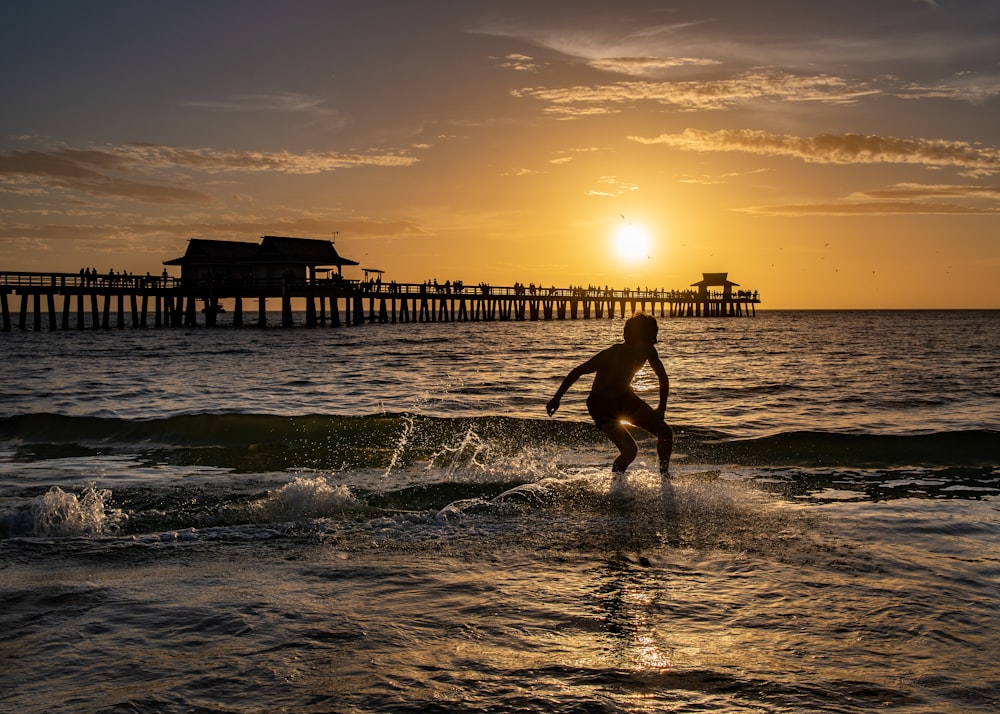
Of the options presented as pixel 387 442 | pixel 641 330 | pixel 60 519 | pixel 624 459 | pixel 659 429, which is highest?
pixel 641 330

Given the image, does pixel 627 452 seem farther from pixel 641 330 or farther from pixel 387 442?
pixel 387 442

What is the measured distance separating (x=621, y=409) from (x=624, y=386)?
23cm

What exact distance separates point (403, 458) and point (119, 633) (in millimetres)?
6123

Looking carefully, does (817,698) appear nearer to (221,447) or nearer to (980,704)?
(980,704)

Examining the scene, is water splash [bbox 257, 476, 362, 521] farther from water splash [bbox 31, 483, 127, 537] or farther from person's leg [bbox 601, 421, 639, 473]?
person's leg [bbox 601, 421, 639, 473]

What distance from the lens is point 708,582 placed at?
4.64 metres

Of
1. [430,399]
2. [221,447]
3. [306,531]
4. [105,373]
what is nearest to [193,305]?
[105,373]

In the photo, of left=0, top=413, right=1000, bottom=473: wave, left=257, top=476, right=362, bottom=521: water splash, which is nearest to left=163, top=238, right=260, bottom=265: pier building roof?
left=0, top=413, right=1000, bottom=473: wave

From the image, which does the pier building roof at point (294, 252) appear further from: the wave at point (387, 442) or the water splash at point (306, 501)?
the water splash at point (306, 501)

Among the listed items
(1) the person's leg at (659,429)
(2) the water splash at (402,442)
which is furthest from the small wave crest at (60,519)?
(1) the person's leg at (659,429)

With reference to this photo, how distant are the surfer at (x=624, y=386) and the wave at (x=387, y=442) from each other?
6.94 feet

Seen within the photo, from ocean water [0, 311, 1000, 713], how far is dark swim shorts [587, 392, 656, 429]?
0.63m

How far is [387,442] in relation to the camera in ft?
37.7

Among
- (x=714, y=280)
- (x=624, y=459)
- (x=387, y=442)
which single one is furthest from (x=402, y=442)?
(x=714, y=280)
